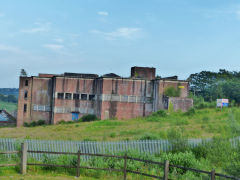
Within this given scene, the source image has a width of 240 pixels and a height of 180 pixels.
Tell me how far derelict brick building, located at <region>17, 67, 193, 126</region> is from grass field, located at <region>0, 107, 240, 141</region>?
5411mm

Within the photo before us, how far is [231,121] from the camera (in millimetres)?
17312

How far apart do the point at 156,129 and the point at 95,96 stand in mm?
18817

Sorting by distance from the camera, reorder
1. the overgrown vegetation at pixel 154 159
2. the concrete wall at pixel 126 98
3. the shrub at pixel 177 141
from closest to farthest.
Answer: the overgrown vegetation at pixel 154 159 → the shrub at pixel 177 141 → the concrete wall at pixel 126 98

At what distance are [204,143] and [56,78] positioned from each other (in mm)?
31057

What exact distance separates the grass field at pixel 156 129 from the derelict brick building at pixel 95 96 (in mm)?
5411

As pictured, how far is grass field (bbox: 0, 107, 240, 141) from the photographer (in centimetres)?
2543

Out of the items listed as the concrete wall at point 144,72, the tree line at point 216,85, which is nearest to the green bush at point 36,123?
the concrete wall at point 144,72

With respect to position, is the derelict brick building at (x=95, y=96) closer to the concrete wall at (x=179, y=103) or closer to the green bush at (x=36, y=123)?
the concrete wall at (x=179, y=103)

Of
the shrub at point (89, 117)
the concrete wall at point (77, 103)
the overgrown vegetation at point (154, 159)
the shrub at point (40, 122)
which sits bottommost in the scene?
the overgrown vegetation at point (154, 159)

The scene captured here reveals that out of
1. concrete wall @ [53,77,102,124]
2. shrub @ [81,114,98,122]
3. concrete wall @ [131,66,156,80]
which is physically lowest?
shrub @ [81,114,98,122]

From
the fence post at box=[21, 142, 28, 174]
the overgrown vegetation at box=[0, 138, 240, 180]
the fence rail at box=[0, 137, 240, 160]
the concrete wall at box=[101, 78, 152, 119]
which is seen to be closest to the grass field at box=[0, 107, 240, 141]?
the fence rail at box=[0, 137, 240, 160]

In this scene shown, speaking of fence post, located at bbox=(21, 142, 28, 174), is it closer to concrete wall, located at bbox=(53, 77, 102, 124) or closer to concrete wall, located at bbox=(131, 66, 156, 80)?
concrete wall, located at bbox=(53, 77, 102, 124)

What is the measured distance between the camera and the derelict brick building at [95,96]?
44719 millimetres

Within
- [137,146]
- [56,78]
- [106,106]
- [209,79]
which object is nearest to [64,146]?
[137,146]
